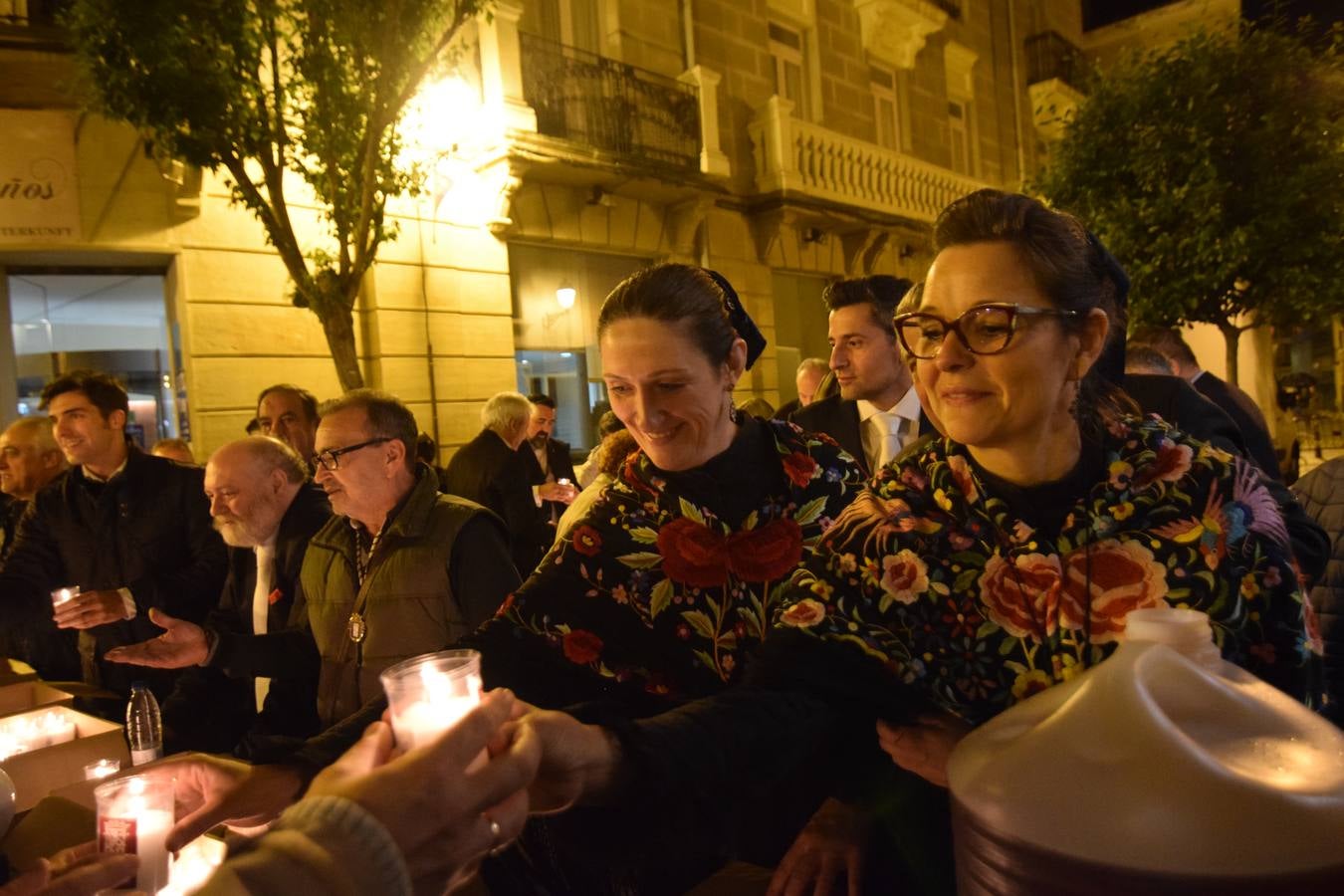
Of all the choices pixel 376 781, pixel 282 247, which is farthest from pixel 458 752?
pixel 282 247

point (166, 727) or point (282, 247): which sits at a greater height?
point (282, 247)

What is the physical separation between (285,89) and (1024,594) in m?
6.88

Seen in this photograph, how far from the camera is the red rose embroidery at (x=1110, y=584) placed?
136 cm

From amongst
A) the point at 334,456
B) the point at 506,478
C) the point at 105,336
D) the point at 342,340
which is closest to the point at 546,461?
the point at 506,478

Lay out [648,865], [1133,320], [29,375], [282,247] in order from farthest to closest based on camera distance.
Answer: [1133,320] → [29,375] → [282,247] → [648,865]

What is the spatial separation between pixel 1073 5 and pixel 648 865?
2560 cm

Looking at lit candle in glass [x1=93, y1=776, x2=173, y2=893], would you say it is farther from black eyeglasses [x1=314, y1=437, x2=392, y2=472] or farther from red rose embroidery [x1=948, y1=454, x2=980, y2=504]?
red rose embroidery [x1=948, y1=454, x2=980, y2=504]

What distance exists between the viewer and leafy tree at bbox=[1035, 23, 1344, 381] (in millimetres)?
11461

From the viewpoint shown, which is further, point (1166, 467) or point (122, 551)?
point (122, 551)

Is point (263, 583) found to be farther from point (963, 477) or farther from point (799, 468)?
point (963, 477)

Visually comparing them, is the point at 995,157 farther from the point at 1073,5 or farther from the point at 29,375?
the point at 29,375

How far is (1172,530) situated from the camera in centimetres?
140

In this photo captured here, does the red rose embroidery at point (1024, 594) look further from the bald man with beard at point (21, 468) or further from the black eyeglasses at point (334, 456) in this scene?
the bald man with beard at point (21, 468)

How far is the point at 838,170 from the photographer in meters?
13.8
